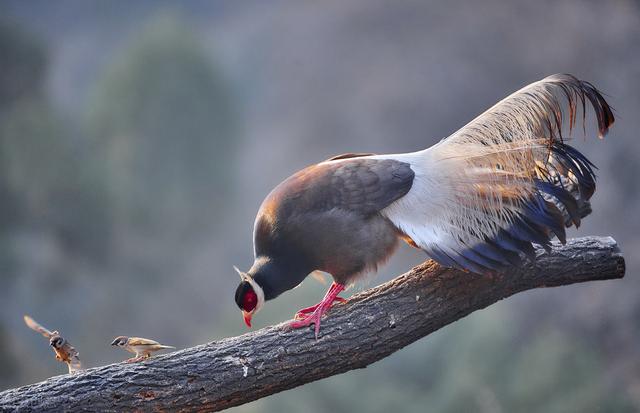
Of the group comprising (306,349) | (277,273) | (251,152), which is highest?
(251,152)

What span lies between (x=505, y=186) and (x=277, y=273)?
2.36ft

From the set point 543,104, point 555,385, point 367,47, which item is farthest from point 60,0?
point 543,104

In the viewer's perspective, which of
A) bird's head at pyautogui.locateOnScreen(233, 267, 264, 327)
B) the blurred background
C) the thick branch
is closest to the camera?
the thick branch

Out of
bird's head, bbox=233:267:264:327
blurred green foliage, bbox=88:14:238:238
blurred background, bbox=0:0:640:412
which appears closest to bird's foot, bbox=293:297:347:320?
bird's head, bbox=233:267:264:327

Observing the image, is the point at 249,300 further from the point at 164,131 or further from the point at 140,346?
the point at 164,131

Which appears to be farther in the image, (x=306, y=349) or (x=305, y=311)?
(x=305, y=311)

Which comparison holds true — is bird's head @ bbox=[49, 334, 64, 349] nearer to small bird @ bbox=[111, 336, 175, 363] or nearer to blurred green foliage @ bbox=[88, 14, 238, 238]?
small bird @ bbox=[111, 336, 175, 363]

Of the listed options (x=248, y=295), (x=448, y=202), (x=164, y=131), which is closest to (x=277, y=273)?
(x=248, y=295)

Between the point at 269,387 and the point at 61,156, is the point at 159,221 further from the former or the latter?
the point at 269,387

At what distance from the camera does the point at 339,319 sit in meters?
2.02

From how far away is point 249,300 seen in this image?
2.12 metres

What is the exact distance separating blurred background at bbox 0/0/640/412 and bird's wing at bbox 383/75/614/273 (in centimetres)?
246

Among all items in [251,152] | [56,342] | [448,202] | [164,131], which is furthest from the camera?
[251,152]

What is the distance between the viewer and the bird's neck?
84.1 inches
